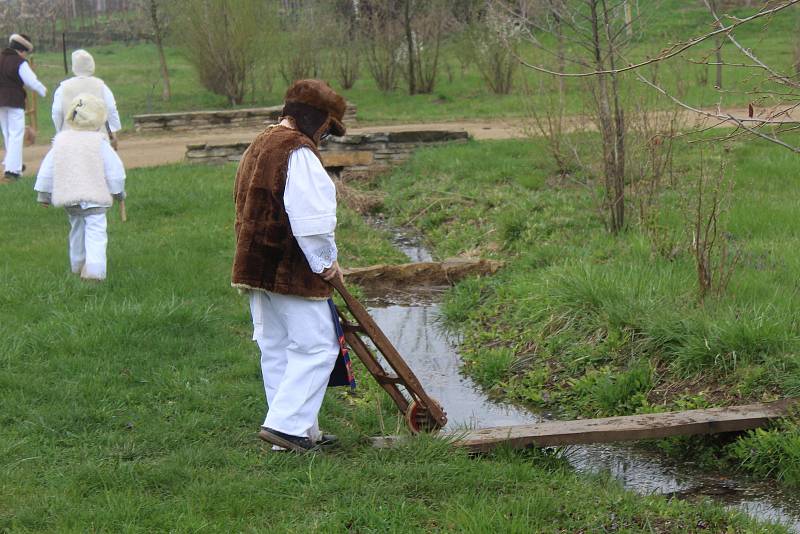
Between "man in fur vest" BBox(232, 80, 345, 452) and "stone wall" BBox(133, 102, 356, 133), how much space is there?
1455cm

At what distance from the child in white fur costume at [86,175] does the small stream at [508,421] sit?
2.23m

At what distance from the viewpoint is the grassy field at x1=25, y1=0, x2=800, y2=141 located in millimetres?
17688

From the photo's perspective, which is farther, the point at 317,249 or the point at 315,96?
the point at 315,96

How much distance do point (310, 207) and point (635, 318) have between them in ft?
8.95

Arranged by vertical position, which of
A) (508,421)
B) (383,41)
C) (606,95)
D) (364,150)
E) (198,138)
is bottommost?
(508,421)

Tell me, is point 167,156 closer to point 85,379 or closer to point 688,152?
point 688,152

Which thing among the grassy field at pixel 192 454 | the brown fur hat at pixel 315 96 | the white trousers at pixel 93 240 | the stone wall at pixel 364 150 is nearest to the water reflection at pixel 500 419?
the grassy field at pixel 192 454

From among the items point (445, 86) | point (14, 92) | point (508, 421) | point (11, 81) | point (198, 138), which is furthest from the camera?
point (445, 86)

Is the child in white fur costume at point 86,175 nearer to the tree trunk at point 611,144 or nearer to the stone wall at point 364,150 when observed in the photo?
the tree trunk at point 611,144

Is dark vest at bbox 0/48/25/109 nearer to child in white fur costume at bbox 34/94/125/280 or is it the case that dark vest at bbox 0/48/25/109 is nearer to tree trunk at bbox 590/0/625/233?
child in white fur costume at bbox 34/94/125/280

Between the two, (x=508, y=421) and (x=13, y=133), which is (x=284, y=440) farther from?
(x=13, y=133)

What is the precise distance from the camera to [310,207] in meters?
4.28

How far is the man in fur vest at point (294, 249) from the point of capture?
4.32 m

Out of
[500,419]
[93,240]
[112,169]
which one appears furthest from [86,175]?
[500,419]
